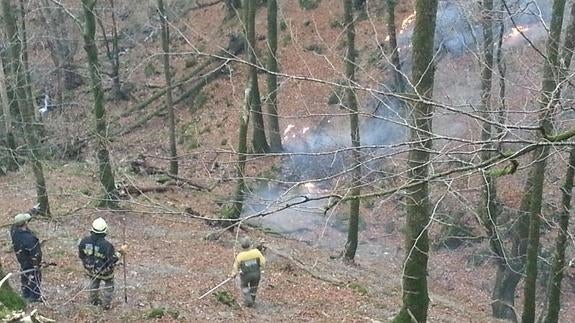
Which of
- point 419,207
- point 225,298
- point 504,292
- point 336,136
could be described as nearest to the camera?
point 419,207

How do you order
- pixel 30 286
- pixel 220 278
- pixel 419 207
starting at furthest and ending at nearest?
pixel 220 278 → pixel 30 286 → pixel 419 207

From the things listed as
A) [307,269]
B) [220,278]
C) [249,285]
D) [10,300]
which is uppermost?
[10,300]

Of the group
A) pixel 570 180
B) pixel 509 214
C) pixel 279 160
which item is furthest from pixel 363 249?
pixel 570 180

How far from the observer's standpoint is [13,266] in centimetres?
1315

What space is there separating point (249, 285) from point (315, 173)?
10.5 metres

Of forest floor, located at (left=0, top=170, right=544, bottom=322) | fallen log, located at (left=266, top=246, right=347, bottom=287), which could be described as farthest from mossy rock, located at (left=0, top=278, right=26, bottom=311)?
fallen log, located at (left=266, top=246, right=347, bottom=287)

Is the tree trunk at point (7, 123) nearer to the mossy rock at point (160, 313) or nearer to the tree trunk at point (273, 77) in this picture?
the mossy rock at point (160, 313)

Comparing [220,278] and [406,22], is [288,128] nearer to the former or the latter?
[406,22]

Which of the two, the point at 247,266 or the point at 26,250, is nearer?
the point at 26,250

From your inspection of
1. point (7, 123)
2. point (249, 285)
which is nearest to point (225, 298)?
point (249, 285)

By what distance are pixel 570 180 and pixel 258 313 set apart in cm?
606

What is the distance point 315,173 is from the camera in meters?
22.6

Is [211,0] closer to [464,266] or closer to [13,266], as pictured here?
[464,266]

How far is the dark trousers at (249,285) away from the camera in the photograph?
12.3 m
